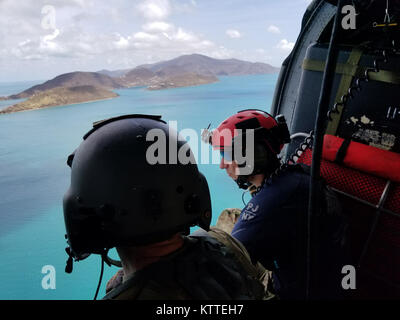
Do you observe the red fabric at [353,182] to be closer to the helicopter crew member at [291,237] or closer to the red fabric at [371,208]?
the red fabric at [371,208]

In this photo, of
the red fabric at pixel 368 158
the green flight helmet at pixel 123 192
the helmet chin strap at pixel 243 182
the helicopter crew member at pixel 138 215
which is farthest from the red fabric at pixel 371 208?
the green flight helmet at pixel 123 192

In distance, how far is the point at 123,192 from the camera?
2.84 feet

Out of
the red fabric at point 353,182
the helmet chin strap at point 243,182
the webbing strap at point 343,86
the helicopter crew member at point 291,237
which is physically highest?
the webbing strap at point 343,86

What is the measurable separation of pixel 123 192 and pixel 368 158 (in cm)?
116

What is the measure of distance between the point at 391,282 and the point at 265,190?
79cm

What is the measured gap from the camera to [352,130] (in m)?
1.60

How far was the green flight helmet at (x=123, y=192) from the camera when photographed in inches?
34.2

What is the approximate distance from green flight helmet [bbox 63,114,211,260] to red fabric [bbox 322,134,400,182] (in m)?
0.91

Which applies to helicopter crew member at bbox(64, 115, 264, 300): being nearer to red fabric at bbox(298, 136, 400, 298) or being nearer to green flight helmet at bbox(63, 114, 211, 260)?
green flight helmet at bbox(63, 114, 211, 260)

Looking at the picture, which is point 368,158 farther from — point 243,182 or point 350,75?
point 243,182

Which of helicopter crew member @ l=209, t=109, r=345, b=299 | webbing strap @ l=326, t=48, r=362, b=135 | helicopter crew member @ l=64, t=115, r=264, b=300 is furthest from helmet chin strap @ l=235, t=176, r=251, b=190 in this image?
helicopter crew member @ l=64, t=115, r=264, b=300

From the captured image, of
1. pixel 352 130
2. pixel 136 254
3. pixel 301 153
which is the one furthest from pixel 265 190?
pixel 136 254

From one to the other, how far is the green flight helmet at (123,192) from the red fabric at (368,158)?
2.98 feet

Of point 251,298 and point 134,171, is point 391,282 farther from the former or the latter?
point 134,171
